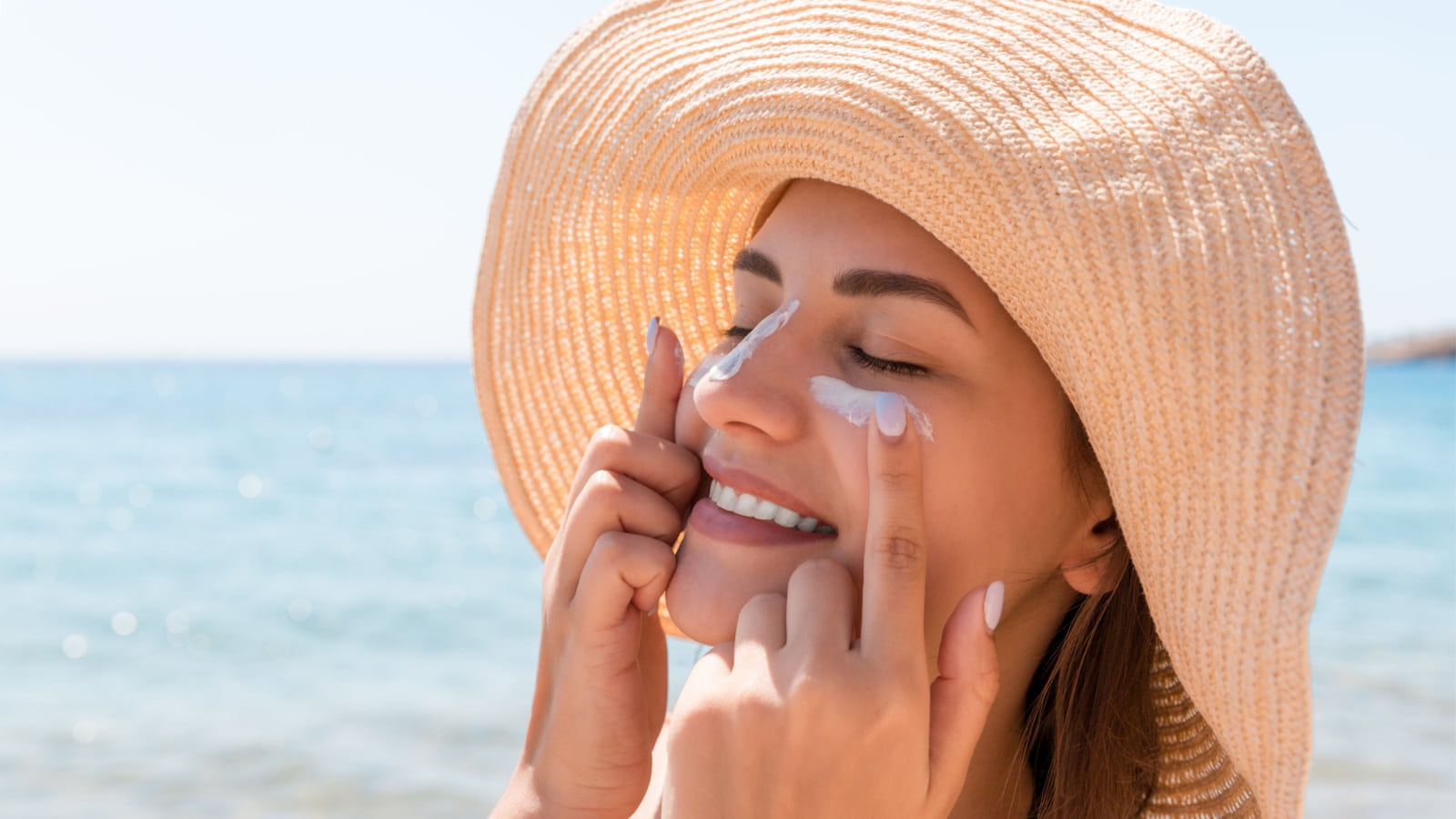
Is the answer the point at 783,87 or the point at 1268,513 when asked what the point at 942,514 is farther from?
the point at 783,87

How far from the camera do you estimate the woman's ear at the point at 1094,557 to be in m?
1.92

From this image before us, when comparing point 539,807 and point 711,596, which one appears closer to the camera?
point 711,596

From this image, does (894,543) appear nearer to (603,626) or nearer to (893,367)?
(893,367)

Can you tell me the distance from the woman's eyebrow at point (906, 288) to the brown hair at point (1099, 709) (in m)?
0.64

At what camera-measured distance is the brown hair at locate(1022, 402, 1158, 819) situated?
80.4 inches

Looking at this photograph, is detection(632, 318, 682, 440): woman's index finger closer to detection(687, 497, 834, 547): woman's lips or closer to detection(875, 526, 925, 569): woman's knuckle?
detection(687, 497, 834, 547): woman's lips

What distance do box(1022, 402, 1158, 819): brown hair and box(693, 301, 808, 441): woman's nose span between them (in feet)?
2.34

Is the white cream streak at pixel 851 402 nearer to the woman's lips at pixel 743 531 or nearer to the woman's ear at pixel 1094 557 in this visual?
the woman's lips at pixel 743 531

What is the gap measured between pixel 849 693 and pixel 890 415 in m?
0.37

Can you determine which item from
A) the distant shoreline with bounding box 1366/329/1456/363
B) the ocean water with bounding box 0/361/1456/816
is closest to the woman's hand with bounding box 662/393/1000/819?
the ocean water with bounding box 0/361/1456/816

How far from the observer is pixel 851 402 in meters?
1.66

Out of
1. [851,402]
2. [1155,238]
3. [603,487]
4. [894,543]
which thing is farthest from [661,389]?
[1155,238]

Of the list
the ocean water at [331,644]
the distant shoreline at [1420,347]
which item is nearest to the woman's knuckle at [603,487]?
the ocean water at [331,644]

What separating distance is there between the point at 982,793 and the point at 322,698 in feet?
19.1
